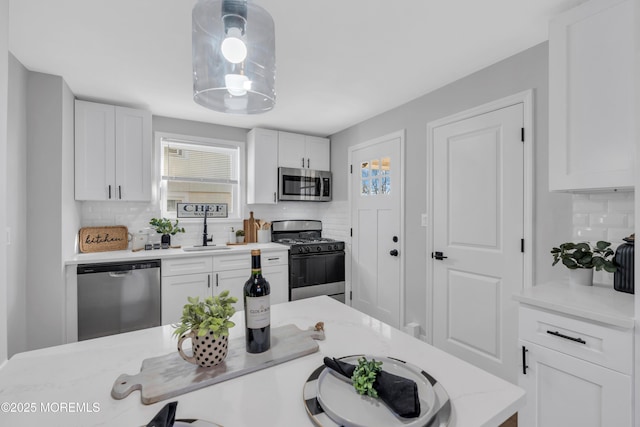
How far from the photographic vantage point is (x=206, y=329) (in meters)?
0.84

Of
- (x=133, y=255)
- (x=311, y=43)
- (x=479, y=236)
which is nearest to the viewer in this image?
(x=311, y=43)

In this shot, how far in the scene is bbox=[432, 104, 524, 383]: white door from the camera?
83.7 inches

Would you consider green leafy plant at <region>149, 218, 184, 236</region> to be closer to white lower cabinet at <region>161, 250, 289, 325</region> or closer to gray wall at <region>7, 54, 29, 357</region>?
white lower cabinet at <region>161, 250, 289, 325</region>

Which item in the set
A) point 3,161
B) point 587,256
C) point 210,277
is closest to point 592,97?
point 587,256

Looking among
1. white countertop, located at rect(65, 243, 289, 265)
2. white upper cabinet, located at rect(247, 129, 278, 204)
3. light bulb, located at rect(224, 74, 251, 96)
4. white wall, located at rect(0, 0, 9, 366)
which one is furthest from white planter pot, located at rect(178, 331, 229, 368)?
white upper cabinet, located at rect(247, 129, 278, 204)

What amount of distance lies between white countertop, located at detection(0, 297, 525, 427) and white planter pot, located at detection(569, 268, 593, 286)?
1.23 m

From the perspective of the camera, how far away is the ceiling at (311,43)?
1641 millimetres

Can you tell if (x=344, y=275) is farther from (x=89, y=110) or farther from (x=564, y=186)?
(x=89, y=110)

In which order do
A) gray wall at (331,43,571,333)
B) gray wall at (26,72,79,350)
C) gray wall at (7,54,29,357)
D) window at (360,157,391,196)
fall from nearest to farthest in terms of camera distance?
gray wall at (331,43,571,333), gray wall at (7,54,29,357), gray wall at (26,72,79,350), window at (360,157,391,196)

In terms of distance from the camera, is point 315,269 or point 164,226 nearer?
point 164,226

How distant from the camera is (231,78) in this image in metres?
1.08

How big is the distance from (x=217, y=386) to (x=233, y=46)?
1.07 metres

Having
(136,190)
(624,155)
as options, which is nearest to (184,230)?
(136,190)

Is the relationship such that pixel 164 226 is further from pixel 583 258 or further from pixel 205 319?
pixel 583 258
